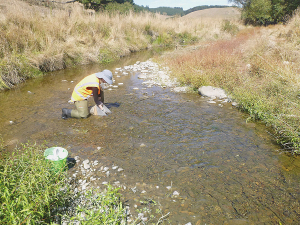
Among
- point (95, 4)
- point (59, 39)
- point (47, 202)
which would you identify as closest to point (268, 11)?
point (95, 4)

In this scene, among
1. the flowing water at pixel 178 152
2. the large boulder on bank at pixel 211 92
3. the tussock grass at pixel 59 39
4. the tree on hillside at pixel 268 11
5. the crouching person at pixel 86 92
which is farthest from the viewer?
the tree on hillside at pixel 268 11

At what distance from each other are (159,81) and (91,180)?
619 cm

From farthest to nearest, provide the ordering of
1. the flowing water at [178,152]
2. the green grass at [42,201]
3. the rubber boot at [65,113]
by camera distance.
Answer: the rubber boot at [65,113] → the flowing water at [178,152] → the green grass at [42,201]

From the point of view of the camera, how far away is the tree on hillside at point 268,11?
23.8m

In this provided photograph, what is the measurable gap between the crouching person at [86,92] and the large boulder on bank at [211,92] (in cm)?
347

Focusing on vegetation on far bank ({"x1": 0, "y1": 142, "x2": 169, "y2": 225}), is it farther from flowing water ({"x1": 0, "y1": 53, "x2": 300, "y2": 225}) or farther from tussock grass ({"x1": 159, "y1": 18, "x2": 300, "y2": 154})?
tussock grass ({"x1": 159, "y1": 18, "x2": 300, "y2": 154})

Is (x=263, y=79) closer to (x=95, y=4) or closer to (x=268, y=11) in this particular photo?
(x=268, y=11)

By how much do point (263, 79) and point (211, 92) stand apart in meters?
1.61

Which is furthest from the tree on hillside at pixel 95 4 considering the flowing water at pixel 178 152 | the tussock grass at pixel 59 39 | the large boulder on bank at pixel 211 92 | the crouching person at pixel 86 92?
the crouching person at pixel 86 92

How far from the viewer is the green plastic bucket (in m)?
2.93

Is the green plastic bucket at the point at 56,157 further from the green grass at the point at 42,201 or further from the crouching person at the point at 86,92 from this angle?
the crouching person at the point at 86,92

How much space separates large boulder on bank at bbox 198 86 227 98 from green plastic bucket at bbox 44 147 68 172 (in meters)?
5.13

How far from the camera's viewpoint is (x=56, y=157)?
129 inches

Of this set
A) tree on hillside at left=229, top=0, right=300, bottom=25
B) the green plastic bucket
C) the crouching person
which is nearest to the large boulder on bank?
the crouching person
